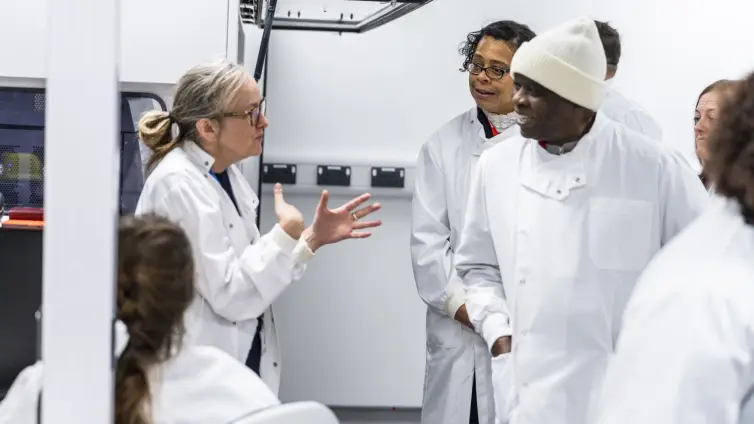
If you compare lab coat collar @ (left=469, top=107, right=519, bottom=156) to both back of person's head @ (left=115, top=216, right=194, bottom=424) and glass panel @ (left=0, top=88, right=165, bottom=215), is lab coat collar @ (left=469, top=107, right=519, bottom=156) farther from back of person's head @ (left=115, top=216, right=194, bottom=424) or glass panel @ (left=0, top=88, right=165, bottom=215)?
back of person's head @ (left=115, top=216, right=194, bottom=424)

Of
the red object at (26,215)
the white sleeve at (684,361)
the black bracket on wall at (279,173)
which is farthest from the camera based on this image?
the black bracket on wall at (279,173)

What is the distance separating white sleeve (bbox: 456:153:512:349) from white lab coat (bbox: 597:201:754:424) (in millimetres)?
849

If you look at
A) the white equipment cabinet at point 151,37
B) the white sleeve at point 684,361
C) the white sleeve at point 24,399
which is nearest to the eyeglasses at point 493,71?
the white equipment cabinet at point 151,37

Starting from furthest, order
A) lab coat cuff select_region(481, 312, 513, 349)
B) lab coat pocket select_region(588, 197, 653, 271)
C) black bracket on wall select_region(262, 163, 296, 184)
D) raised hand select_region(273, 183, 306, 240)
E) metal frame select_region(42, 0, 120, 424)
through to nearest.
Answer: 1. black bracket on wall select_region(262, 163, 296, 184)
2. lab coat cuff select_region(481, 312, 513, 349)
3. raised hand select_region(273, 183, 306, 240)
4. lab coat pocket select_region(588, 197, 653, 271)
5. metal frame select_region(42, 0, 120, 424)

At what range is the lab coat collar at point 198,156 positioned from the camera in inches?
64.7

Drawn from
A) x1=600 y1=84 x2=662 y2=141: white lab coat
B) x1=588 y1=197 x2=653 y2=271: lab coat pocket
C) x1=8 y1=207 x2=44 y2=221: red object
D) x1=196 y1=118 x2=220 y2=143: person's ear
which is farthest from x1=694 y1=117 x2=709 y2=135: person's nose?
x1=8 y1=207 x2=44 y2=221: red object

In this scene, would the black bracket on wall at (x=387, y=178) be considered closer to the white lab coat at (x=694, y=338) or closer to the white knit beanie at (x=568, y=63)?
the white knit beanie at (x=568, y=63)

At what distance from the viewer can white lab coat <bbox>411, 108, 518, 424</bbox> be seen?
91.1 inches

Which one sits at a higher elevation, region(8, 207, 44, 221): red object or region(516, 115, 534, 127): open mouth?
region(516, 115, 534, 127): open mouth

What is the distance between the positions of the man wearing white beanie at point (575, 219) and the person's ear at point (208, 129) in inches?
20.9

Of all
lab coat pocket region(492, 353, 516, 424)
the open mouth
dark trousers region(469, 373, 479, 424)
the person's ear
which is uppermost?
the open mouth

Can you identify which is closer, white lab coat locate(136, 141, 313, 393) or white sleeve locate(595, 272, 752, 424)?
white sleeve locate(595, 272, 752, 424)

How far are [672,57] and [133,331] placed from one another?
2861 millimetres

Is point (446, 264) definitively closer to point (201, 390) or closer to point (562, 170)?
point (562, 170)
